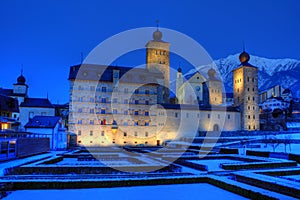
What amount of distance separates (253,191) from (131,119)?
4431 cm

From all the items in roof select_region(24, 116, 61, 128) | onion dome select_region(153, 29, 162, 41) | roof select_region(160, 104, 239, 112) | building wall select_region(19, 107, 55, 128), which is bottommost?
roof select_region(24, 116, 61, 128)

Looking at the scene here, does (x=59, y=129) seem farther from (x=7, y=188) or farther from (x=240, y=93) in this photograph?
(x=240, y=93)

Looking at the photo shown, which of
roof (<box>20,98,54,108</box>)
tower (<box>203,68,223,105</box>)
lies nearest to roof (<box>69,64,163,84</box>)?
roof (<box>20,98,54,108</box>)

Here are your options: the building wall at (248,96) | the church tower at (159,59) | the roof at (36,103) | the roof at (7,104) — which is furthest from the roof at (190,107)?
the roof at (7,104)

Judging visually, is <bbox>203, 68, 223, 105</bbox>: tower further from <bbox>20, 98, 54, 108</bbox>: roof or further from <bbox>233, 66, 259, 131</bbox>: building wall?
<bbox>20, 98, 54, 108</bbox>: roof

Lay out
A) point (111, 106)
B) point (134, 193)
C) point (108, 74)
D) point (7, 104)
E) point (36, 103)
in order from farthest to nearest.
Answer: point (36, 103) → point (108, 74) → point (111, 106) → point (7, 104) → point (134, 193)

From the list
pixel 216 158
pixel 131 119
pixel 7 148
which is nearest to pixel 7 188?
pixel 7 148

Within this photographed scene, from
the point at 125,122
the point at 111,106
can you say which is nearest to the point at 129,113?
the point at 125,122

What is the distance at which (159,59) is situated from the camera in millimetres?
63250

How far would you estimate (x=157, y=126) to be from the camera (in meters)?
53.4

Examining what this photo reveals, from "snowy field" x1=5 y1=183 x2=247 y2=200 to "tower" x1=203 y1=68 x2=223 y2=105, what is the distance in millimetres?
71312

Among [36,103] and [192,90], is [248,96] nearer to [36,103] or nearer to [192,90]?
[192,90]

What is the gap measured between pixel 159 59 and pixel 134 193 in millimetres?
54092

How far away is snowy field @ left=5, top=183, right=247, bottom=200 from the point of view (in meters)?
10.3
